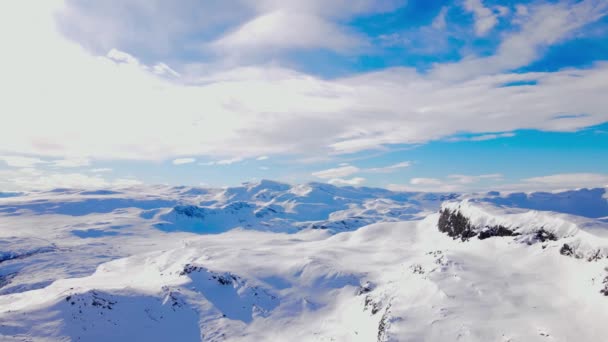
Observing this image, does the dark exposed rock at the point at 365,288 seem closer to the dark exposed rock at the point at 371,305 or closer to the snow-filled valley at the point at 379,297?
the snow-filled valley at the point at 379,297

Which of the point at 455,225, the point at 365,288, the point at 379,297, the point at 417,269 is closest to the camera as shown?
the point at 379,297

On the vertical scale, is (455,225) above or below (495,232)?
below

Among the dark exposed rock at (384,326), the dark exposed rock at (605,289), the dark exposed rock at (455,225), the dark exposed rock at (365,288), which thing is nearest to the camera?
the dark exposed rock at (605,289)

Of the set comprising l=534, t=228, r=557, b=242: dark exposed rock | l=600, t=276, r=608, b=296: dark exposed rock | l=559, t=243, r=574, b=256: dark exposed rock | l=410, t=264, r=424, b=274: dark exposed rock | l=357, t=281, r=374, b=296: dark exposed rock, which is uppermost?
l=534, t=228, r=557, b=242: dark exposed rock

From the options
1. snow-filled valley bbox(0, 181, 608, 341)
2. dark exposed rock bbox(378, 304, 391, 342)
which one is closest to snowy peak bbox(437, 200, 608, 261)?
snow-filled valley bbox(0, 181, 608, 341)

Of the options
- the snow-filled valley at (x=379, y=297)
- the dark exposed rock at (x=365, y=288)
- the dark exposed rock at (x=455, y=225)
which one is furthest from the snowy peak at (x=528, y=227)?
the dark exposed rock at (x=365, y=288)

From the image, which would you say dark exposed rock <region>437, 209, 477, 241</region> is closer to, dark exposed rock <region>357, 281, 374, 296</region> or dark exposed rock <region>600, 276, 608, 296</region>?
dark exposed rock <region>357, 281, 374, 296</region>

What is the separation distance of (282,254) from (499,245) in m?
50.0

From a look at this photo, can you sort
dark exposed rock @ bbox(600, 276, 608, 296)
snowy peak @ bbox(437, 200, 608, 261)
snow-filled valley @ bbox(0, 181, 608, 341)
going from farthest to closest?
snowy peak @ bbox(437, 200, 608, 261), snow-filled valley @ bbox(0, 181, 608, 341), dark exposed rock @ bbox(600, 276, 608, 296)

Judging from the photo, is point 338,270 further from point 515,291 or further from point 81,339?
point 81,339

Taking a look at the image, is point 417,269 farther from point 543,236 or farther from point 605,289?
point 605,289

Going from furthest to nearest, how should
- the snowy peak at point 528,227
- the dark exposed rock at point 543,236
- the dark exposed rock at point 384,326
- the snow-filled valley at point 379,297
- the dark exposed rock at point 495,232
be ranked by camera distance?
1. the dark exposed rock at point 495,232
2. the dark exposed rock at point 543,236
3. the snowy peak at point 528,227
4. the dark exposed rock at point 384,326
5. the snow-filled valley at point 379,297

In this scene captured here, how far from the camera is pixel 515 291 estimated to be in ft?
148

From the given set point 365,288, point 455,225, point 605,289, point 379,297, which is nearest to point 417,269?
point 379,297
